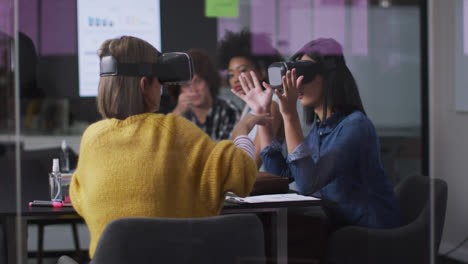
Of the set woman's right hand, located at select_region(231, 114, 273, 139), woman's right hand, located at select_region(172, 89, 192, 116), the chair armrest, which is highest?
woman's right hand, located at select_region(172, 89, 192, 116)

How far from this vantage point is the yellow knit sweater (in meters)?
1.48

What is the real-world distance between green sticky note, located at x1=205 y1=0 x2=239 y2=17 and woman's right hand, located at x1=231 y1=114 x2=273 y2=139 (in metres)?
0.43

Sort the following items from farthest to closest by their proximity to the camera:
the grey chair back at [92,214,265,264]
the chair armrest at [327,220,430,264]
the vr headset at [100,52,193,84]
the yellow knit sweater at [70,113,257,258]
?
the chair armrest at [327,220,430,264]
the vr headset at [100,52,193,84]
the yellow knit sweater at [70,113,257,258]
the grey chair back at [92,214,265,264]

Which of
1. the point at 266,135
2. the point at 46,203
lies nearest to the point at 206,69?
the point at 266,135

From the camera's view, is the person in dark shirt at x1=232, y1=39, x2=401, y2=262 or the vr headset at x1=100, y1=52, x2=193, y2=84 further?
the person in dark shirt at x1=232, y1=39, x2=401, y2=262

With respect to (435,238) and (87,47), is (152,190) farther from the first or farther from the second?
(435,238)

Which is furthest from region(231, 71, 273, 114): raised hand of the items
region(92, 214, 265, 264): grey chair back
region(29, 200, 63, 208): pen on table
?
region(29, 200, 63, 208): pen on table

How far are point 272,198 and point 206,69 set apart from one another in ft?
1.86

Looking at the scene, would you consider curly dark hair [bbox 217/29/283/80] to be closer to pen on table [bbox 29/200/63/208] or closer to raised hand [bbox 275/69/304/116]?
raised hand [bbox 275/69/304/116]

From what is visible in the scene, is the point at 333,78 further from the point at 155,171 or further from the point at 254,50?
the point at 155,171

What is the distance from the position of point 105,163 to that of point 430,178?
1.45 m

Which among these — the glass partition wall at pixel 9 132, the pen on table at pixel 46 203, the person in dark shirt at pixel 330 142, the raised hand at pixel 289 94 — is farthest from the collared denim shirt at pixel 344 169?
the glass partition wall at pixel 9 132

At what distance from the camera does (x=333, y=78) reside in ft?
6.49

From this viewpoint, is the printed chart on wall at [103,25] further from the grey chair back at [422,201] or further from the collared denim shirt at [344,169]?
the grey chair back at [422,201]
